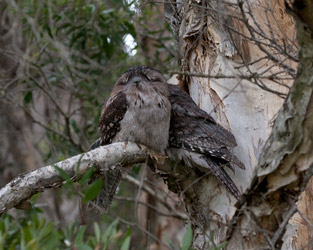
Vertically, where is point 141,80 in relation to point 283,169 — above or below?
above

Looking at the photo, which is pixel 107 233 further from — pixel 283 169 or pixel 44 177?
pixel 44 177

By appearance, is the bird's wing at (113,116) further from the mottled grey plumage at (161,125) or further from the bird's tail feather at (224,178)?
the bird's tail feather at (224,178)

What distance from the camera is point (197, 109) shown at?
12.3ft

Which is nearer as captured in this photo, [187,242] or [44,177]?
[187,242]

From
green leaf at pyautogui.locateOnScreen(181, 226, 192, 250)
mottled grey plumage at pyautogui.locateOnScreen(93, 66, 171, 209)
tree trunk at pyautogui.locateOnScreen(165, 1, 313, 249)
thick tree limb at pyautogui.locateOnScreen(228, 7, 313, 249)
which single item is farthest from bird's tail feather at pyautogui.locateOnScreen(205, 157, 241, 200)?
green leaf at pyautogui.locateOnScreen(181, 226, 192, 250)

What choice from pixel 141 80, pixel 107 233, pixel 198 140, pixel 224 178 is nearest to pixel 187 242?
pixel 107 233

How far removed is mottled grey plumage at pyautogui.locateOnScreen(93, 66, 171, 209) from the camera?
3.67m

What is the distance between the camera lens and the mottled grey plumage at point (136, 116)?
12.0ft

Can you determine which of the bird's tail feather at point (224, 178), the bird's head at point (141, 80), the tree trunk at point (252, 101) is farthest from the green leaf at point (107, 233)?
the bird's head at point (141, 80)

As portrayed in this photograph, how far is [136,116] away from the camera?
3713 millimetres

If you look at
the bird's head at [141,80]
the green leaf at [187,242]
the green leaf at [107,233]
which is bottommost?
the green leaf at [187,242]

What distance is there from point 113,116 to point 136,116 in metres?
0.17

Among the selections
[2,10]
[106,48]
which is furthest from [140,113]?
[2,10]

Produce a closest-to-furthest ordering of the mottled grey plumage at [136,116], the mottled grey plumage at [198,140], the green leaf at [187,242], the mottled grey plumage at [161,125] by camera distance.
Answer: the green leaf at [187,242] → the mottled grey plumage at [198,140] → the mottled grey plumage at [161,125] → the mottled grey plumage at [136,116]
